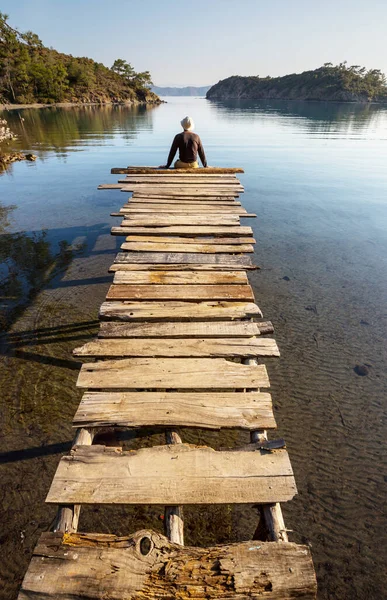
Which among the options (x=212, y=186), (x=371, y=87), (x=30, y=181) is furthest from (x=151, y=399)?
(x=371, y=87)

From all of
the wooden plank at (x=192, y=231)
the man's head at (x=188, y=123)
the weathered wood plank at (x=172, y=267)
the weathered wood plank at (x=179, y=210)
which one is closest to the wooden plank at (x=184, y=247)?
the wooden plank at (x=192, y=231)

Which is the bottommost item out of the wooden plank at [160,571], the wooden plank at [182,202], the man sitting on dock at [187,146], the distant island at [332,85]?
the wooden plank at [160,571]

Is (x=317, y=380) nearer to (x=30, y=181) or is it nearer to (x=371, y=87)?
(x=30, y=181)

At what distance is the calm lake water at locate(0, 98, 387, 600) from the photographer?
3789 mm

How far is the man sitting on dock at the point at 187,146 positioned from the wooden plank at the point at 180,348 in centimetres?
699

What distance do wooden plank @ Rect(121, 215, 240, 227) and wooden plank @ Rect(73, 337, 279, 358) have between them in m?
3.73

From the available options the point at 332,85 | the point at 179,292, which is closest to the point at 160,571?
the point at 179,292

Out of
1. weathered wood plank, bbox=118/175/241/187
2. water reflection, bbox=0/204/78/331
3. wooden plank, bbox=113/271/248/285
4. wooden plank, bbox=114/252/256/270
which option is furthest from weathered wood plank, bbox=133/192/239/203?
wooden plank, bbox=113/271/248/285

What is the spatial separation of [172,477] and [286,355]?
4.43 meters

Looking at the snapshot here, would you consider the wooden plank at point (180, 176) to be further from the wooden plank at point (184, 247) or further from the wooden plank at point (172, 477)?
the wooden plank at point (172, 477)

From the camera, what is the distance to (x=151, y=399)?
3.32m

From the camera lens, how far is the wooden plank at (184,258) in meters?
5.81

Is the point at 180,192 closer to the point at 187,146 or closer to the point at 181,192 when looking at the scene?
the point at 181,192

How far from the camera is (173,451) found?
2.81m
